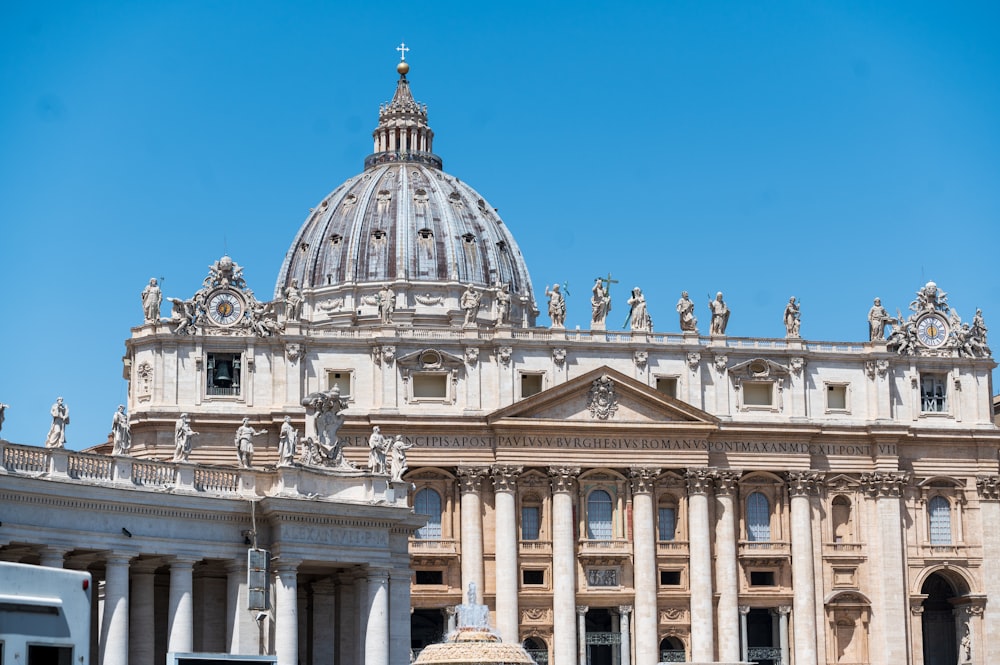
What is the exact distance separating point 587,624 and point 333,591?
45.5 m

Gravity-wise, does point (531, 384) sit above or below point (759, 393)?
above

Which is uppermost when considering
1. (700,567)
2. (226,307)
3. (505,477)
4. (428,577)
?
(226,307)

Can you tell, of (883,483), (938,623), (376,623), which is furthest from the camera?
(938,623)

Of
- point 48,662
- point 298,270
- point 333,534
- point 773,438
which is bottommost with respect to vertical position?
point 48,662

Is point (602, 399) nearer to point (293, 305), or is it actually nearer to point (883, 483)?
point (883, 483)

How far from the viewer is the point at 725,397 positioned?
113 metres

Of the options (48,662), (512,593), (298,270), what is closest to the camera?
(48,662)

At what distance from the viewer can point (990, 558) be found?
114875 millimetres

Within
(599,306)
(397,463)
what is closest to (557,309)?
(599,306)

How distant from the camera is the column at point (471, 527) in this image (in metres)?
107

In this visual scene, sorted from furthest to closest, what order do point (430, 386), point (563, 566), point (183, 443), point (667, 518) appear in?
point (667, 518), point (430, 386), point (563, 566), point (183, 443)

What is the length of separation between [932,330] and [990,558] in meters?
13.6

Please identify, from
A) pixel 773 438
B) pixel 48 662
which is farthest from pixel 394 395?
pixel 48 662

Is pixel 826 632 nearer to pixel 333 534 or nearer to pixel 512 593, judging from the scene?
pixel 512 593
